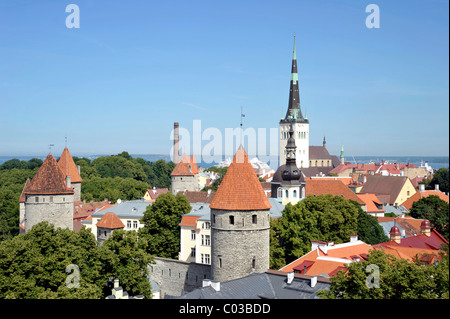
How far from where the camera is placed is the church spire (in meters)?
103

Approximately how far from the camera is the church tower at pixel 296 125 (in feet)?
341

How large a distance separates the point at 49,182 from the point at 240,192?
21022 millimetres

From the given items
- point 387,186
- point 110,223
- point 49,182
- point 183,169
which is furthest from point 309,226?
point 183,169

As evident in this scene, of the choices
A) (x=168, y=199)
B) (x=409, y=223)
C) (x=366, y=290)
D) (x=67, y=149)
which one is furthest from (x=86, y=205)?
(x=366, y=290)

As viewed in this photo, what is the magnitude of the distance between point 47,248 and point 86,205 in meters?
36.0

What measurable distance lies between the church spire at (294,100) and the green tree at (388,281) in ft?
283

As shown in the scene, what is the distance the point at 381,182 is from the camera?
71.0m

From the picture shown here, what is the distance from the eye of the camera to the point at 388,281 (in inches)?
723

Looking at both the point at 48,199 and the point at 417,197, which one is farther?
the point at 417,197

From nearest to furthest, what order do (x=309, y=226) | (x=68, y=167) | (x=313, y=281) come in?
(x=313, y=281) → (x=309, y=226) → (x=68, y=167)

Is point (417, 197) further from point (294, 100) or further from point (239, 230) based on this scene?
point (294, 100)

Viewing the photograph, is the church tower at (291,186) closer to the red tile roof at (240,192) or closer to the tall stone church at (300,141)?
the red tile roof at (240,192)

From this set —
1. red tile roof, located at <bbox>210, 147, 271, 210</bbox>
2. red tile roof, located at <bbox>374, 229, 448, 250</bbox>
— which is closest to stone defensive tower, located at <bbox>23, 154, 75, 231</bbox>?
red tile roof, located at <bbox>210, 147, 271, 210</bbox>
